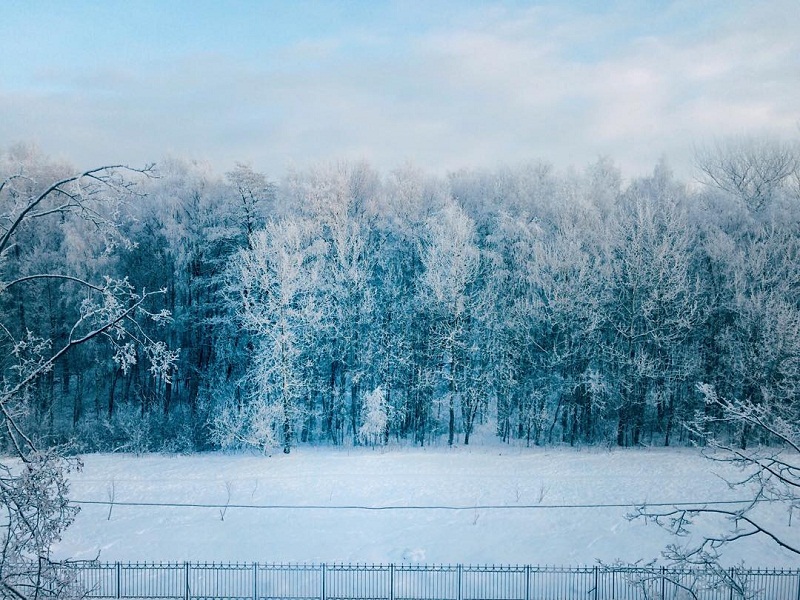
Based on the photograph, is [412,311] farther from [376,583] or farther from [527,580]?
[527,580]

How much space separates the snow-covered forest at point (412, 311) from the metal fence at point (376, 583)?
11613 millimetres

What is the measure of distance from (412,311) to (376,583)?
1952 cm

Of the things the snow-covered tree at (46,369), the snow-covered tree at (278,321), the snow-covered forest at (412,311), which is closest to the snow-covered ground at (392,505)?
the snow-covered tree at (278,321)

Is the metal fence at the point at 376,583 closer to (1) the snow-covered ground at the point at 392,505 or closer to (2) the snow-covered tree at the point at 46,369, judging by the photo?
(1) the snow-covered ground at the point at 392,505

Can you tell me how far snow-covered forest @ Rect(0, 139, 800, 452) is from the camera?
3125 centimetres

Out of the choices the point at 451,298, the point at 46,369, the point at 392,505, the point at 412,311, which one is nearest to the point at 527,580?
the point at 392,505

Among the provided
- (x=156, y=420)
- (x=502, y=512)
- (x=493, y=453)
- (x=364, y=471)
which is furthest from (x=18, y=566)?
(x=156, y=420)

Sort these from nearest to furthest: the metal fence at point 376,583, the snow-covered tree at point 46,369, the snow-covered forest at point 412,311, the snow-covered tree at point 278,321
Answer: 1. the snow-covered tree at point 46,369
2. the metal fence at point 376,583
3. the snow-covered tree at point 278,321
4. the snow-covered forest at point 412,311

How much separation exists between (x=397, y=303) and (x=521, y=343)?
7.92m

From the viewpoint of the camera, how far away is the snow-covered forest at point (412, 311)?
31.2 meters

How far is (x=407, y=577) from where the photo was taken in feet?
57.1

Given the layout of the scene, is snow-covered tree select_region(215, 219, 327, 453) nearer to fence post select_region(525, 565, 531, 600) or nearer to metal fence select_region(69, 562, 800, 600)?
metal fence select_region(69, 562, 800, 600)

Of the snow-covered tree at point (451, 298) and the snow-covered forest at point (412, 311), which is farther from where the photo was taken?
the snow-covered tree at point (451, 298)

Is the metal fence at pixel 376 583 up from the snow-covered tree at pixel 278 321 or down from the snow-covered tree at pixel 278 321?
down
